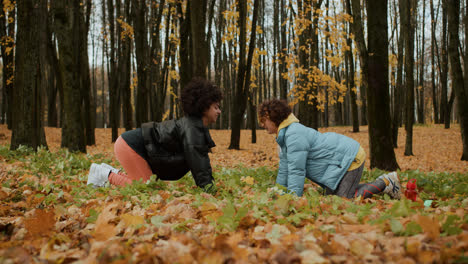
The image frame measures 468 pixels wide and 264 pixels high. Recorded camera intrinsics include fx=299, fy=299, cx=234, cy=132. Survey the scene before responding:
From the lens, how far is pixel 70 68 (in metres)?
7.77

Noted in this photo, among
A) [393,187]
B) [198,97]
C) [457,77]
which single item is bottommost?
[393,187]

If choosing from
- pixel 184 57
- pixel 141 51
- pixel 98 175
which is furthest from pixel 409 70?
pixel 98 175

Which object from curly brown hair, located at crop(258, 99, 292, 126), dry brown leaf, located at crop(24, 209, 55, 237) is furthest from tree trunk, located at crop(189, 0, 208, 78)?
dry brown leaf, located at crop(24, 209, 55, 237)

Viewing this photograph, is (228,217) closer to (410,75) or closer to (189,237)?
(189,237)

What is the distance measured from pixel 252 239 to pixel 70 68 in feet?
25.3

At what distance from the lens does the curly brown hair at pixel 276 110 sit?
3.64 metres

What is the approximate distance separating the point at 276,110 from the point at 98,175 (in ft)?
7.66

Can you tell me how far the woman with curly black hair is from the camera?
10.7 ft

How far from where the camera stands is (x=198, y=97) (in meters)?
3.45

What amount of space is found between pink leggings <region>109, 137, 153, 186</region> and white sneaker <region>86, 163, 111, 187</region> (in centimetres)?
7

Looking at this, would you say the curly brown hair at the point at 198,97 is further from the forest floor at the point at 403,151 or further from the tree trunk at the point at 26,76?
the tree trunk at the point at 26,76

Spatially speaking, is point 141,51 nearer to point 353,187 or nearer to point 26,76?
point 26,76

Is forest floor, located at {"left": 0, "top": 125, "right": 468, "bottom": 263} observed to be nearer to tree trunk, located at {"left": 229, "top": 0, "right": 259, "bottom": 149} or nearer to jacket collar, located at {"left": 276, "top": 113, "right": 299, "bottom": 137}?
jacket collar, located at {"left": 276, "top": 113, "right": 299, "bottom": 137}

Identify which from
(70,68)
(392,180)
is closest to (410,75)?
(392,180)
